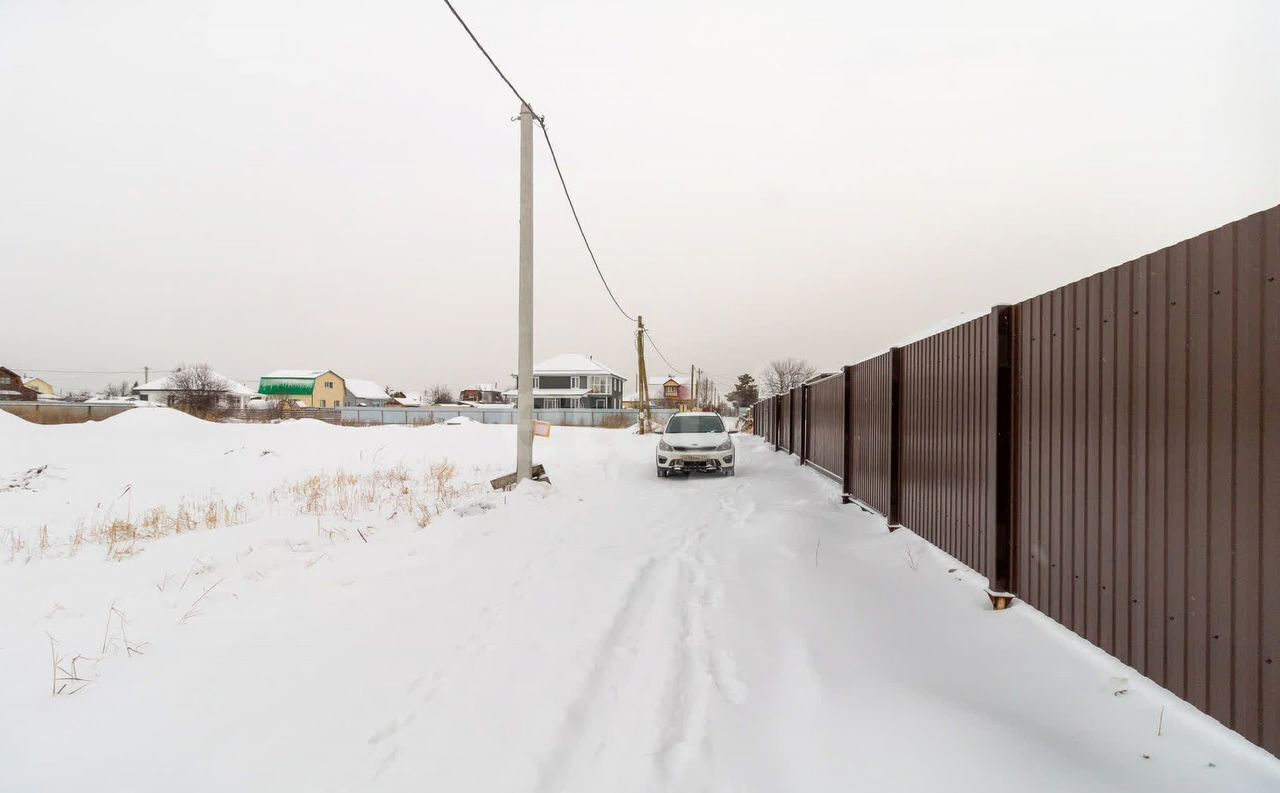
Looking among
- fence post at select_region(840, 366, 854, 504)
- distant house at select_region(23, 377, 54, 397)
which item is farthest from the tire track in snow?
distant house at select_region(23, 377, 54, 397)

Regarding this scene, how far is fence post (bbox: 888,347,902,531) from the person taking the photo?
628cm

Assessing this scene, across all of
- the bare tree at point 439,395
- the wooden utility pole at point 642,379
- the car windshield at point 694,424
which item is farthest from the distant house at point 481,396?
the car windshield at point 694,424

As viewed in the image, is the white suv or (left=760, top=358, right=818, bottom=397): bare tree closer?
the white suv

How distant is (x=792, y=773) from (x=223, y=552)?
19.7 ft

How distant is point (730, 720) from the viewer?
105 inches

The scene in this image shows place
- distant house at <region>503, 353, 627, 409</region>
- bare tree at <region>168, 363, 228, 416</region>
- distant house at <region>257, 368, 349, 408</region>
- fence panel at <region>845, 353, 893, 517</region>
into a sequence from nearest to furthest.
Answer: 1. fence panel at <region>845, 353, 893, 517</region>
2. bare tree at <region>168, 363, 228, 416</region>
3. distant house at <region>503, 353, 627, 409</region>
4. distant house at <region>257, 368, 349, 408</region>

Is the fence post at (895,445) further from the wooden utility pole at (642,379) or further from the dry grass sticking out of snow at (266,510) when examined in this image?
the wooden utility pole at (642,379)

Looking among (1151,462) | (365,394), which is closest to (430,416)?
(1151,462)

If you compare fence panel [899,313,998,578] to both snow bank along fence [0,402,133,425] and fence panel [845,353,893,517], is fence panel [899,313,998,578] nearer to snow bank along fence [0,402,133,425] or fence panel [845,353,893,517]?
fence panel [845,353,893,517]

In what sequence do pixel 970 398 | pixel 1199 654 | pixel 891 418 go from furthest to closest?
1. pixel 891 418
2. pixel 970 398
3. pixel 1199 654

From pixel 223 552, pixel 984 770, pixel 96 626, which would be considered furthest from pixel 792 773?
pixel 223 552

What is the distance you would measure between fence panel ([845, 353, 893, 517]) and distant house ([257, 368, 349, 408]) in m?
85.3

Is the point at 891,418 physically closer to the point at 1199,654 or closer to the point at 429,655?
the point at 1199,654

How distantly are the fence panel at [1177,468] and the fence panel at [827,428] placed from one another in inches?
231
